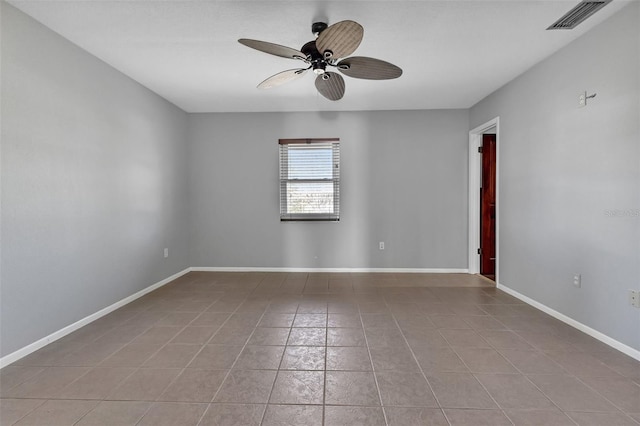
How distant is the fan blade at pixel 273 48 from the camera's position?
6.28 ft

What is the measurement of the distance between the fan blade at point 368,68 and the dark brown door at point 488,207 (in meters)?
2.80

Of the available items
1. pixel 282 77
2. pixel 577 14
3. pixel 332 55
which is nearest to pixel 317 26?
pixel 332 55

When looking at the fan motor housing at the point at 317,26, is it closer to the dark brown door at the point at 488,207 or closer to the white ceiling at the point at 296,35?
the white ceiling at the point at 296,35

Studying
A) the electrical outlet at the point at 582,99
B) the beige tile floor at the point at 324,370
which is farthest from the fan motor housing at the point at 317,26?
the beige tile floor at the point at 324,370

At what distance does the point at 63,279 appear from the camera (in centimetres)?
246

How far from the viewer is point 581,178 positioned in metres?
2.51

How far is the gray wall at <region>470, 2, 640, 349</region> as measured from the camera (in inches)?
83.3

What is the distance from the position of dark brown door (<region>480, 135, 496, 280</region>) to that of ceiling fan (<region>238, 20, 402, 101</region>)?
9.22ft

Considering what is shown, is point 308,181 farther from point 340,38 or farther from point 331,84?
point 340,38

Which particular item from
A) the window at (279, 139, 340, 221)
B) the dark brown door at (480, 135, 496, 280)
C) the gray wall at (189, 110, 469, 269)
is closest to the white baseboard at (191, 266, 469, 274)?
the gray wall at (189, 110, 469, 269)

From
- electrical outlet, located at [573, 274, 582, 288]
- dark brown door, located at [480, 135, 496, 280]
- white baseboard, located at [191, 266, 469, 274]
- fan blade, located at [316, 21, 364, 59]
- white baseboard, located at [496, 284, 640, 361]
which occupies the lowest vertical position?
white baseboard, located at [496, 284, 640, 361]

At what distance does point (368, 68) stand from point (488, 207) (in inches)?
126

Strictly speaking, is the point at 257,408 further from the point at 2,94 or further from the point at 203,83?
the point at 203,83

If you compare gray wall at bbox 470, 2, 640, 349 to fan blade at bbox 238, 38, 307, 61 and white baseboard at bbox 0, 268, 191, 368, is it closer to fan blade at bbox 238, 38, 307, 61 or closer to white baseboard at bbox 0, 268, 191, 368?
fan blade at bbox 238, 38, 307, 61
